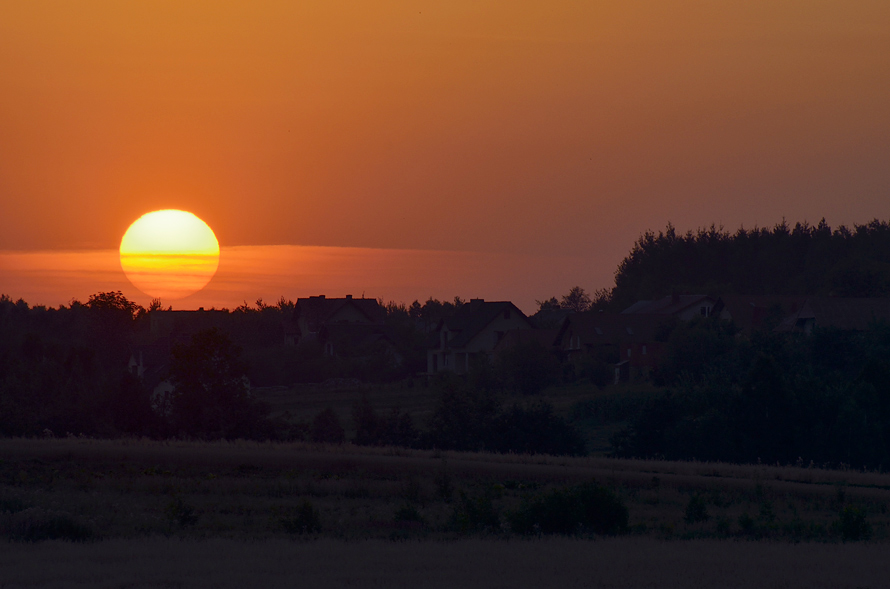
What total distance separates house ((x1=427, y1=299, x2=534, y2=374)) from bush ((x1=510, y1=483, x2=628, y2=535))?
202 ft

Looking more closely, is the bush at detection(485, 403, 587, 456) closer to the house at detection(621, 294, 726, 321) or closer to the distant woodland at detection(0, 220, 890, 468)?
the distant woodland at detection(0, 220, 890, 468)

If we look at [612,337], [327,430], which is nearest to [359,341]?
[612,337]

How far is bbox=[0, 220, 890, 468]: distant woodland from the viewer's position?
4122 cm

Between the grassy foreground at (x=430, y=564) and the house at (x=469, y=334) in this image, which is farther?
the house at (x=469, y=334)

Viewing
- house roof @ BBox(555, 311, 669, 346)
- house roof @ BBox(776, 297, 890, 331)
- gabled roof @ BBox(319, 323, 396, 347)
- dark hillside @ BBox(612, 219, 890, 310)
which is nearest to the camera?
house roof @ BBox(776, 297, 890, 331)

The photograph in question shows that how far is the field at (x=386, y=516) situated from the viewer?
13.4 m

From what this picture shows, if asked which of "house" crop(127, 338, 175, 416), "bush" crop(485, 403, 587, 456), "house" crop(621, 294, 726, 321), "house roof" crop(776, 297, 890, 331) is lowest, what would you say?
"bush" crop(485, 403, 587, 456)

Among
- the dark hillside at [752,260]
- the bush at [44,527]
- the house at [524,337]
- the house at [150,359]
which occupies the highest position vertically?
the dark hillside at [752,260]

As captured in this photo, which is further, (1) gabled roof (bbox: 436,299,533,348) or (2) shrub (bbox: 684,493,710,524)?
(1) gabled roof (bbox: 436,299,533,348)

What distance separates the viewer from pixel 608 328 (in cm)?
7856

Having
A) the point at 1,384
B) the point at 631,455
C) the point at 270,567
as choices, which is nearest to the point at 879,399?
the point at 631,455

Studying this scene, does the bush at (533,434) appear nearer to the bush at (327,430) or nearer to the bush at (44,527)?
the bush at (327,430)

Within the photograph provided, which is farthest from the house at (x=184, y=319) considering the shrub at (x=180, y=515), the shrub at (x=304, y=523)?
the shrub at (x=304, y=523)

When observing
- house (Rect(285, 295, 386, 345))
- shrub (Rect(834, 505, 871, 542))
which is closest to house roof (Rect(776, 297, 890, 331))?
house (Rect(285, 295, 386, 345))
